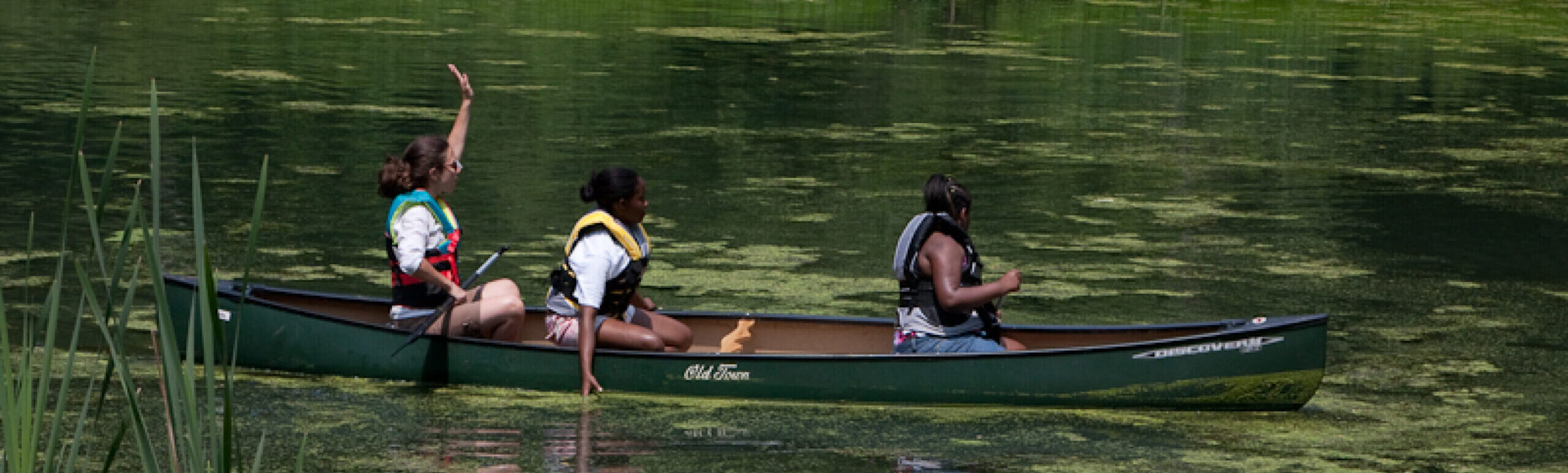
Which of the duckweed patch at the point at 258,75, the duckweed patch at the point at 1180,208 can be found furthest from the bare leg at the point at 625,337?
the duckweed patch at the point at 258,75

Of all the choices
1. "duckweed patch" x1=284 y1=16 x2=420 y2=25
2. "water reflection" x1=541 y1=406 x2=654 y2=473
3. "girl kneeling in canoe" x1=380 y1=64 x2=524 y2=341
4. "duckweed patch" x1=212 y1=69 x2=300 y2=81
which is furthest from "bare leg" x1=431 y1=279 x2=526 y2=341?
"duckweed patch" x1=284 y1=16 x2=420 y2=25

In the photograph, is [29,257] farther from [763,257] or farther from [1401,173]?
[1401,173]

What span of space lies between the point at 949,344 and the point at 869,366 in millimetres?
261

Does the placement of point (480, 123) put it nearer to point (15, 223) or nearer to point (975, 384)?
point (15, 223)

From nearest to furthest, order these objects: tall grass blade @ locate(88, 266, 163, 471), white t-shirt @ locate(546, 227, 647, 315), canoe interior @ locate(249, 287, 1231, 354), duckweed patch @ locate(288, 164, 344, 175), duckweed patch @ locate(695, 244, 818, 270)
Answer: tall grass blade @ locate(88, 266, 163, 471), white t-shirt @ locate(546, 227, 647, 315), canoe interior @ locate(249, 287, 1231, 354), duckweed patch @ locate(695, 244, 818, 270), duckweed patch @ locate(288, 164, 344, 175)

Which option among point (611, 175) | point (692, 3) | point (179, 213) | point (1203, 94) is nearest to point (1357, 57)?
point (1203, 94)

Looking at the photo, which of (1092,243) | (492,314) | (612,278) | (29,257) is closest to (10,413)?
(29,257)

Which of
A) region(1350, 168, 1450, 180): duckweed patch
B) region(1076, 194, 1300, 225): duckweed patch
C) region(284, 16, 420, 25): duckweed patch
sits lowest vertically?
region(1350, 168, 1450, 180): duckweed patch

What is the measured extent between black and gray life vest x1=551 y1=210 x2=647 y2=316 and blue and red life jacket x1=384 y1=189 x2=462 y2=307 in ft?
1.01

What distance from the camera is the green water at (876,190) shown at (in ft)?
17.4

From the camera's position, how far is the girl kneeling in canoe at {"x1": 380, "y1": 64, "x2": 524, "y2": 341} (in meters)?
5.38

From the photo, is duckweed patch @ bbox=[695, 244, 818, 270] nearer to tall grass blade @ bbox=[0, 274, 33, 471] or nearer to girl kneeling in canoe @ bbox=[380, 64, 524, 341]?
girl kneeling in canoe @ bbox=[380, 64, 524, 341]

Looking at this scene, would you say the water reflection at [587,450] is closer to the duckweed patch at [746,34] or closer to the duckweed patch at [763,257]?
the duckweed patch at [763,257]

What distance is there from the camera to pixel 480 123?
38.9 feet
